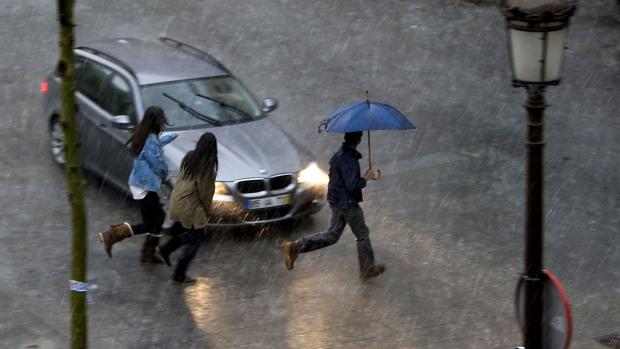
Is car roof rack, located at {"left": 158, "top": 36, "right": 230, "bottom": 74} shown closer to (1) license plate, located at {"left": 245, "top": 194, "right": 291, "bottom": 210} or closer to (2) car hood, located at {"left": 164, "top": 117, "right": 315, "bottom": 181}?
(2) car hood, located at {"left": 164, "top": 117, "right": 315, "bottom": 181}

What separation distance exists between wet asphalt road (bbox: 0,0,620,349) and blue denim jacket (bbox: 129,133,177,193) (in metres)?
0.94

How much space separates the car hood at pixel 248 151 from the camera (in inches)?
500

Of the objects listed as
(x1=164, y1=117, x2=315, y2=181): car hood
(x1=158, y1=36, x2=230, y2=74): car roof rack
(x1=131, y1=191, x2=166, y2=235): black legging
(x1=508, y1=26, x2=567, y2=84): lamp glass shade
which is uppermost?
(x1=508, y1=26, x2=567, y2=84): lamp glass shade

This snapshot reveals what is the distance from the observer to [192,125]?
13.4 m

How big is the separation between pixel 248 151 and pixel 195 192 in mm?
1826

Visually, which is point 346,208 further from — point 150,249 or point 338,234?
point 150,249

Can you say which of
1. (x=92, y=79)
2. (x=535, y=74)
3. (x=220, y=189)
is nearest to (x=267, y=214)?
(x=220, y=189)

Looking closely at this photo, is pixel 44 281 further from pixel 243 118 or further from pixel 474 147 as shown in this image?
pixel 474 147

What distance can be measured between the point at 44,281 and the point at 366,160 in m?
5.45

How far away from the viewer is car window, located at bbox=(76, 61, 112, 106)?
46.2 ft

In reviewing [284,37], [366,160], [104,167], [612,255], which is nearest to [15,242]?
[104,167]

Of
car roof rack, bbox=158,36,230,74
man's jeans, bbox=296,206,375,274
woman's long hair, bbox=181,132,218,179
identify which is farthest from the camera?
car roof rack, bbox=158,36,230,74

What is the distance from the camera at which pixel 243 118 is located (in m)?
13.8

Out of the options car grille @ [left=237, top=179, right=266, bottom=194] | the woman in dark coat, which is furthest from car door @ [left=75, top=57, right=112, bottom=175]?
the woman in dark coat
